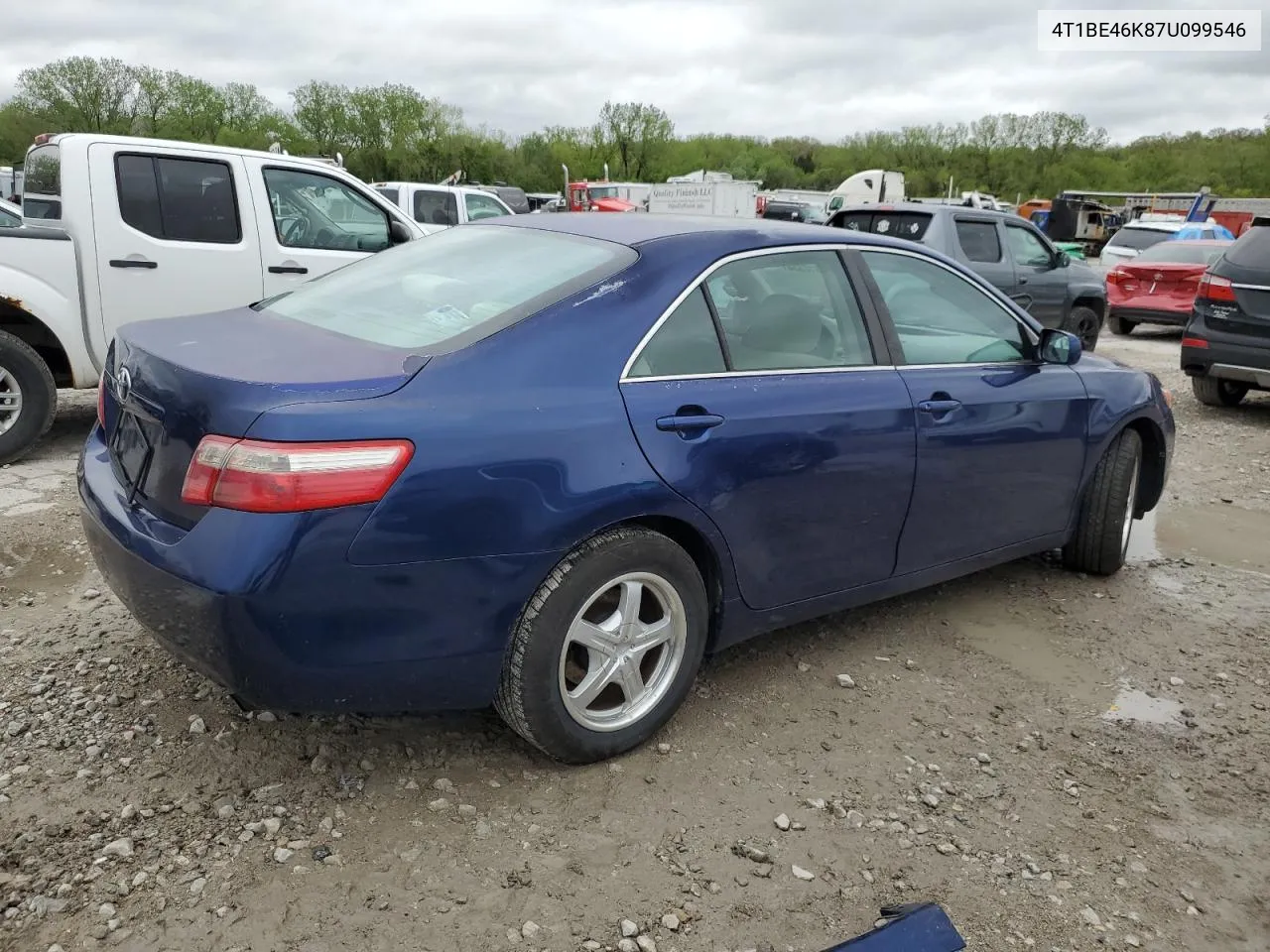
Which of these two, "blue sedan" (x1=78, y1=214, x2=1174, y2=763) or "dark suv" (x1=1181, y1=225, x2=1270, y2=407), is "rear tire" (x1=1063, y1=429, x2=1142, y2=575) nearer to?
"blue sedan" (x1=78, y1=214, x2=1174, y2=763)

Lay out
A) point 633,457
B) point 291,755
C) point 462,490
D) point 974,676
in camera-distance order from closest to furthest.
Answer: point 462,490 < point 633,457 < point 291,755 < point 974,676

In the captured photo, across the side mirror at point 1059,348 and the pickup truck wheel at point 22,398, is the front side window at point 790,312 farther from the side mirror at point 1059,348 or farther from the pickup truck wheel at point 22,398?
the pickup truck wheel at point 22,398

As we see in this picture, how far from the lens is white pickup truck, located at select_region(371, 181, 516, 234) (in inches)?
576

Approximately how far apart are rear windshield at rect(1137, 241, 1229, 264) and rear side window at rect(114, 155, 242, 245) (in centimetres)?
1272

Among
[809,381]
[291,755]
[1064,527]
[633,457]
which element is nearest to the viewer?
[633,457]

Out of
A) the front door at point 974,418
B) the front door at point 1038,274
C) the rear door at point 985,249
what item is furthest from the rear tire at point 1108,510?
the front door at point 1038,274

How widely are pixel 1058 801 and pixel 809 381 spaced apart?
1441 millimetres

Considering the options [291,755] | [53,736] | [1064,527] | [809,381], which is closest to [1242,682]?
[1064,527]

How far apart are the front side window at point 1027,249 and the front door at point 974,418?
7026 millimetres

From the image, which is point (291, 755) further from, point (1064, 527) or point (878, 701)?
point (1064, 527)

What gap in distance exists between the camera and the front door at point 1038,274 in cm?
1060

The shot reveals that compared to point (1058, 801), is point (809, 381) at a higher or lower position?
higher

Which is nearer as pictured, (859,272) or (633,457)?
(633,457)

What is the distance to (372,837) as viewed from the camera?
2562 mm
